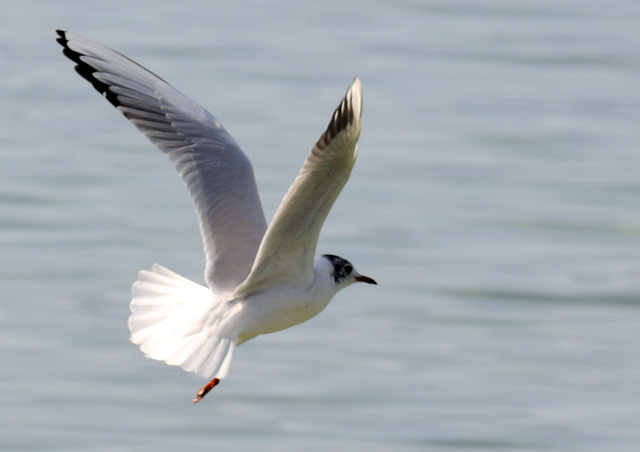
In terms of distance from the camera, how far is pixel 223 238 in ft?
21.4

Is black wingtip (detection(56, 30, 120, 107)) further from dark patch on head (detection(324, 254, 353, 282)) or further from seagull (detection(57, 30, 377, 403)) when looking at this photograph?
dark patch on head (detection(324, 254, 353, 282))

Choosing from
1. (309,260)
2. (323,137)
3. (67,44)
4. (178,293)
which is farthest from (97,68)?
(323,137)

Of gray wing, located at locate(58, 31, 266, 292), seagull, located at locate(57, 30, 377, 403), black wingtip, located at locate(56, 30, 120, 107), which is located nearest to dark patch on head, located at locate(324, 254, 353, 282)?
seagull, located at locate(57, 30, 377, 403)

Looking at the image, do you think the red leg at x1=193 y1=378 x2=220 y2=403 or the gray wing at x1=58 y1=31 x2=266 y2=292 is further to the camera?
the gray wing at x1=58 y1=31 x2=266 y2=292

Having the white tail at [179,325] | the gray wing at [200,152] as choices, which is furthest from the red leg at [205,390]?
the gray wing at [200,152]

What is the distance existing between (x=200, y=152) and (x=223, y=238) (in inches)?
20.0

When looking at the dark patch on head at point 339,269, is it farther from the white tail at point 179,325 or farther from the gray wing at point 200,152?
the white tail at point 179,325

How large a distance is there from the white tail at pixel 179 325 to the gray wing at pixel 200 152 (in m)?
0.19

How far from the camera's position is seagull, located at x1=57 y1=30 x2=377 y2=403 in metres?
5.22

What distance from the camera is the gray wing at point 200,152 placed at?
21.4 feet

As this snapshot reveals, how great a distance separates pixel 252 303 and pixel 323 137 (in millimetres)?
1264

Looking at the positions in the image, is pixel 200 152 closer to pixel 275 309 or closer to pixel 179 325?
pixel 179 325

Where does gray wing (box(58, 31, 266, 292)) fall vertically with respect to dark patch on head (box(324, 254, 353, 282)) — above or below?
above

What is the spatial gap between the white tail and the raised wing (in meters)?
0.23
